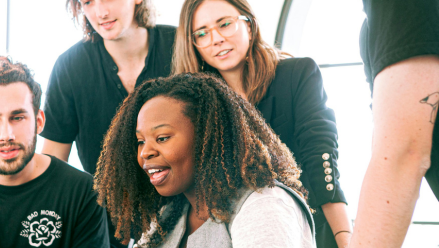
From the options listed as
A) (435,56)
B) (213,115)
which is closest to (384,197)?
(435,56)

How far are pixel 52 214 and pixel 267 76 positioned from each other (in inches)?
40.9

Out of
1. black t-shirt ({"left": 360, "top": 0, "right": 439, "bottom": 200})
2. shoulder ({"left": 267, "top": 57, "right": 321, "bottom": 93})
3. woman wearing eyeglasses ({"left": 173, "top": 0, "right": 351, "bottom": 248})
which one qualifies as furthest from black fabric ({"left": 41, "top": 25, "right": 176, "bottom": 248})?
black t-shirt ({"left": 360, "top": 0, "right": 439, "bottom": 200})

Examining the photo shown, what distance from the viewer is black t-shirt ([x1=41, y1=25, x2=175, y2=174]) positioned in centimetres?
211

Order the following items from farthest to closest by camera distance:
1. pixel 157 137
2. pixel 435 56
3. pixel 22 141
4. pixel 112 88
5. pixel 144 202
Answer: pixel 112 88 → pixel 22 141 → pixel 144 202 → pixel 157 137 → pixel 435 56

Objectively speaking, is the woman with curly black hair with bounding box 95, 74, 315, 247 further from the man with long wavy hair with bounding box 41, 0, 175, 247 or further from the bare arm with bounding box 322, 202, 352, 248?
the man with long wavy hair with bounding box 41, 0, 175, 247

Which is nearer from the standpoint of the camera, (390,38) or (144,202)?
(390,38)

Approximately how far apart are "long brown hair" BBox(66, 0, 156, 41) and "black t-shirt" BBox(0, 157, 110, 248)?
740 millimetres

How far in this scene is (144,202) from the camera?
1.41m

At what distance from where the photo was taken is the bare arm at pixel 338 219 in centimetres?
150

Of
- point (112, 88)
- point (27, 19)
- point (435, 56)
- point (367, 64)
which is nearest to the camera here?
point (435, 56)

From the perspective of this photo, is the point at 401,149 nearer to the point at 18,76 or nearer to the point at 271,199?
the point at 271,199

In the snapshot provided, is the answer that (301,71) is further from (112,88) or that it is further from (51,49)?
(51,49)

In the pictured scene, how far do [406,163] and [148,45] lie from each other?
1.64m

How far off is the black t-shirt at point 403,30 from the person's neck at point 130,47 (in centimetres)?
149
